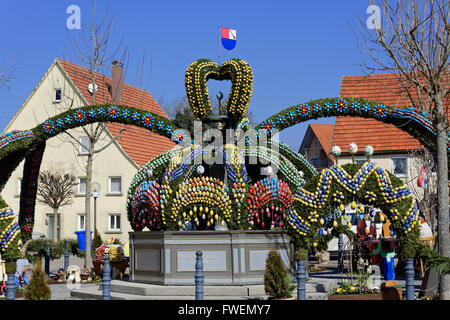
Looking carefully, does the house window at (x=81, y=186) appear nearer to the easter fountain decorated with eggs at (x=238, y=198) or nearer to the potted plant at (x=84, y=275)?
the potted plant at (x=84, y=275)

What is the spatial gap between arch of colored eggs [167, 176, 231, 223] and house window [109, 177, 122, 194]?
68.6 feet

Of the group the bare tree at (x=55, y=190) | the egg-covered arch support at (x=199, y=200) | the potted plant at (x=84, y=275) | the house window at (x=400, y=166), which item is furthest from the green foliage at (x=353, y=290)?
the bare tree at (x=55, y=190)

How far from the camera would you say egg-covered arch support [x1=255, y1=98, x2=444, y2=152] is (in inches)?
539

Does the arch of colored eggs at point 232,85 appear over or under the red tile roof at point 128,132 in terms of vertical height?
under

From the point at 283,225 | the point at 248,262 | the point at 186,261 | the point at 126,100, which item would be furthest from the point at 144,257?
the point at 126,100

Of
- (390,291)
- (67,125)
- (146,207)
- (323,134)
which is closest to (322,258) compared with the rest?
(146,207)

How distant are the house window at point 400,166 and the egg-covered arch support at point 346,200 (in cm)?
1883

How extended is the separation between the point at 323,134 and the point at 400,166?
18.1m

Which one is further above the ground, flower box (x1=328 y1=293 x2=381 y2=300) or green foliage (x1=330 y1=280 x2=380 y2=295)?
green foliage (x1=330 y1=280 x2=380 y2=295)

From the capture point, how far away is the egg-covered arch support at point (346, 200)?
42.2ft

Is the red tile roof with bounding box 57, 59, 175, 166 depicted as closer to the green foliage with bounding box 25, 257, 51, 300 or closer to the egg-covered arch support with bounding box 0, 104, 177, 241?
the egg-covered arch support with bounding box 0, 104, 177, 241

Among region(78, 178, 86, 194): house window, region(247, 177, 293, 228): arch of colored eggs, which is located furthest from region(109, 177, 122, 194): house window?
region(247, 177, 293, 228): arch of colored eggs

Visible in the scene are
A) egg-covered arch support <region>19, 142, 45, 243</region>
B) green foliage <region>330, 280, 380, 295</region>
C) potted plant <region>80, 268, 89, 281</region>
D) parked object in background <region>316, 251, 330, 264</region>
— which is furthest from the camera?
parked object in background <region>316, 251, 330, 264</region>
